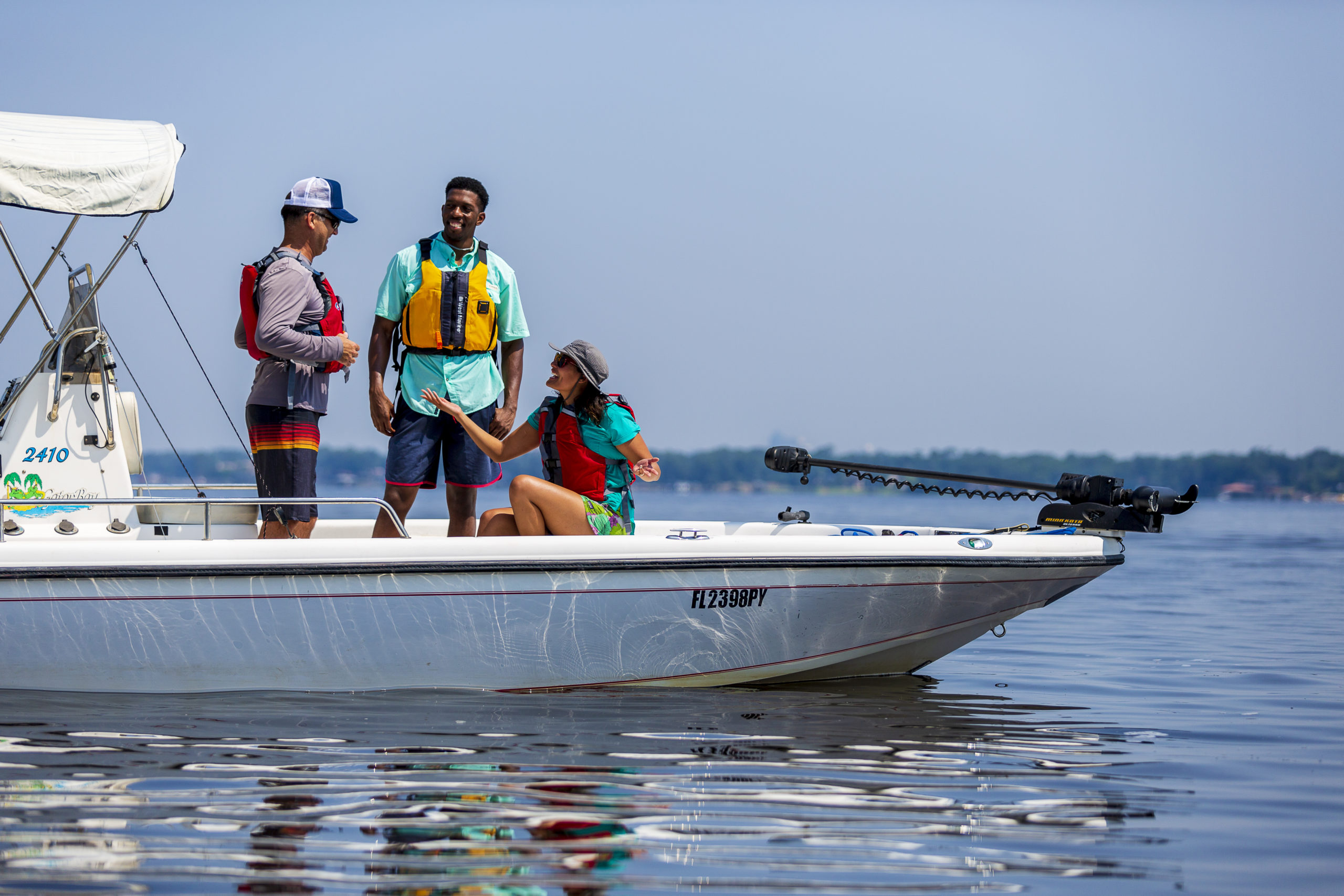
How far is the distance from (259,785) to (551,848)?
1.22 m

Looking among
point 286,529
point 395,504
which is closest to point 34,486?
point 286,529

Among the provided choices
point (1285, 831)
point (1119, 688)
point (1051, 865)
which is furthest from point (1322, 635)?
point (1051, 865)

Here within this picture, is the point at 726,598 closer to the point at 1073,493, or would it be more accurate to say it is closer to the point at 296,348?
the point at 1073,493

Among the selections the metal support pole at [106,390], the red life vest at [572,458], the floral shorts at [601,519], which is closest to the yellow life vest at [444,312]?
the red life vest at [572,458]

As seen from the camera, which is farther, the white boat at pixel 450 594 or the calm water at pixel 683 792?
the white boat at pixel 450 594

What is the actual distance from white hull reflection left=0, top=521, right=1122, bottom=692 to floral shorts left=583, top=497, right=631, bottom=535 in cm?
31

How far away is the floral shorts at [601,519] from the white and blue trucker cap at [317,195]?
1.79 m

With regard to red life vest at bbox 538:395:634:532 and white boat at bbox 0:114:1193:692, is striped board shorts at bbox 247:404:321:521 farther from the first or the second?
red life vest at bbox 538:395:634:532

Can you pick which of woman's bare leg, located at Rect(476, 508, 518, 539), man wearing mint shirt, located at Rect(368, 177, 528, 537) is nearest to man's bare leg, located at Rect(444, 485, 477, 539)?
man wearing mint shirt, located at Rect(368, 177, 528, 537)

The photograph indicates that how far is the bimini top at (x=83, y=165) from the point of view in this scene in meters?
5.48

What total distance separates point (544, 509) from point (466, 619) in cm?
61

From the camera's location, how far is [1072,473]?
6.30 m

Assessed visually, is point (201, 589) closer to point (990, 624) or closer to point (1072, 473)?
point (990, 624)

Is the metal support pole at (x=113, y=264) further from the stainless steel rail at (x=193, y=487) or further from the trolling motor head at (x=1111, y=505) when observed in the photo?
the trolling motor head at (x=1111, y=505)
